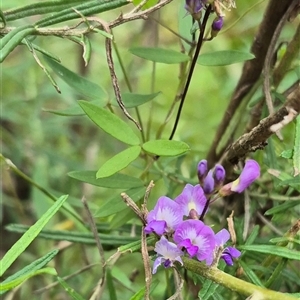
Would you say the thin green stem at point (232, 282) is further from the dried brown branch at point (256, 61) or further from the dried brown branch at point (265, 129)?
the dried brown branch at point (256, 61)

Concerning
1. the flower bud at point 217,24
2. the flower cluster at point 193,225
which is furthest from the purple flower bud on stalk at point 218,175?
the flower bud at point 217,24

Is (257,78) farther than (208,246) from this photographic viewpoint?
Yes

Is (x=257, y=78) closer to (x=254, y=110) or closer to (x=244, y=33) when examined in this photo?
(x=254, y=110)

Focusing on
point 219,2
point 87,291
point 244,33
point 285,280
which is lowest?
point 87,291

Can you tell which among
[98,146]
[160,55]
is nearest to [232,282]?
[160,55]

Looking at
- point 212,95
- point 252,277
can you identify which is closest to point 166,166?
point 252,277

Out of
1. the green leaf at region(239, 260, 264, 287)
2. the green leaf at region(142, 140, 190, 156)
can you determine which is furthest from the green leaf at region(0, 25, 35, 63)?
the green leaf at region(239, 260, 264, 287)

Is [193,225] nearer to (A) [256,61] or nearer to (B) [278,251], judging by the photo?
(B) [278,251]
